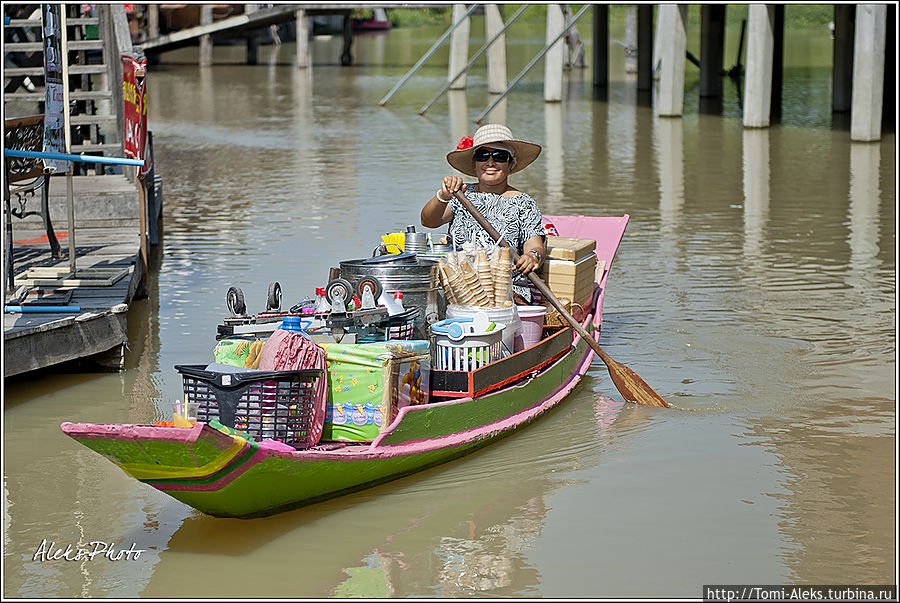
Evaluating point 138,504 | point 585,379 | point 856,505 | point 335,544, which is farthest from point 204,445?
point 585,379

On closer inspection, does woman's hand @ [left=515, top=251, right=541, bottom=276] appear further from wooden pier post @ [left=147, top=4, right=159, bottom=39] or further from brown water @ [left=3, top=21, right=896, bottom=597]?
wooden pier post @ [left=147, top=4, right=159, bottom=39]

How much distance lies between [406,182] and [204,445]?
35.0 ft

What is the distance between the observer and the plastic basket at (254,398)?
4957 mm

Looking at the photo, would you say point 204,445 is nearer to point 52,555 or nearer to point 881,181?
point 52,555

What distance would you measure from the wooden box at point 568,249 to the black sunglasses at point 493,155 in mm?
691

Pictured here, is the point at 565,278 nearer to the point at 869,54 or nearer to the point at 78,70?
the point at 78,70

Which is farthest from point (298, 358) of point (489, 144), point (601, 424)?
point (601, 424)

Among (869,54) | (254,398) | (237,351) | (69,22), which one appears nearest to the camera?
(254,398)

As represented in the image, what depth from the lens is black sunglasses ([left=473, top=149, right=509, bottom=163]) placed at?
668 centimetres

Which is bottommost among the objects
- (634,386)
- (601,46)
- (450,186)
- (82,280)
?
(634,386)

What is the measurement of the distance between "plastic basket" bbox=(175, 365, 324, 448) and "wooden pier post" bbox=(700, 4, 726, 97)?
1997 cm

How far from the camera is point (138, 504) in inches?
217

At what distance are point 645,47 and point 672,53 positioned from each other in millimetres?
5781

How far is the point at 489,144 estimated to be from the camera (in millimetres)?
6609
